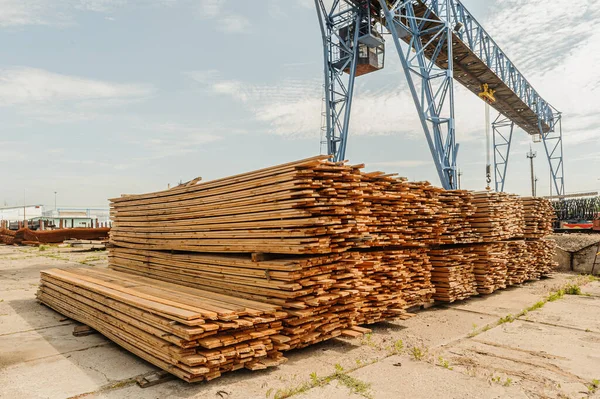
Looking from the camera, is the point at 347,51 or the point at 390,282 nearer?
the point at 390,282

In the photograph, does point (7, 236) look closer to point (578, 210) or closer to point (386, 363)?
point (386, 363)

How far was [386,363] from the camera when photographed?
4500 millimetres

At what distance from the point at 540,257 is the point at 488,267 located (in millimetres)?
3555

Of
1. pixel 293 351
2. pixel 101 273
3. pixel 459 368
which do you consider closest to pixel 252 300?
pixel 293 351

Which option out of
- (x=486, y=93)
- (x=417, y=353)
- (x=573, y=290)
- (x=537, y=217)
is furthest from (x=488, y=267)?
(x=486, y=93)

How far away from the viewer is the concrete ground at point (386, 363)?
12.5 feet

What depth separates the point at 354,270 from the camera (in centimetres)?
538

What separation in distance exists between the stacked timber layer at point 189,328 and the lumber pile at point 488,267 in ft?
17.5

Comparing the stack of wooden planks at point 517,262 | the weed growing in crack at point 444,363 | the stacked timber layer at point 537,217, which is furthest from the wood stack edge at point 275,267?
the stacked timber layer at point 537,217

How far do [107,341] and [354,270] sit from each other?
3424mm

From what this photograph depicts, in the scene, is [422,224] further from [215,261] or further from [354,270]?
[215,261]

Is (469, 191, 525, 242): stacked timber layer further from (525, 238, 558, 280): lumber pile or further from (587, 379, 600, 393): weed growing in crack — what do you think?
(587, 379, 600, 393): weed growing in crack

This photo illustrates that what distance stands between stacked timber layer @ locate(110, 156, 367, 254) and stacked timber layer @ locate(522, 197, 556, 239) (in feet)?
23.2

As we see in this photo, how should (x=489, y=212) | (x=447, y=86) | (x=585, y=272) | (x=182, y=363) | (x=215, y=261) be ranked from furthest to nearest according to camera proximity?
(x=447, y=86), (x=585, y=272), (x=489, y=212), (x=215, y=261), (x=182, y=363)
